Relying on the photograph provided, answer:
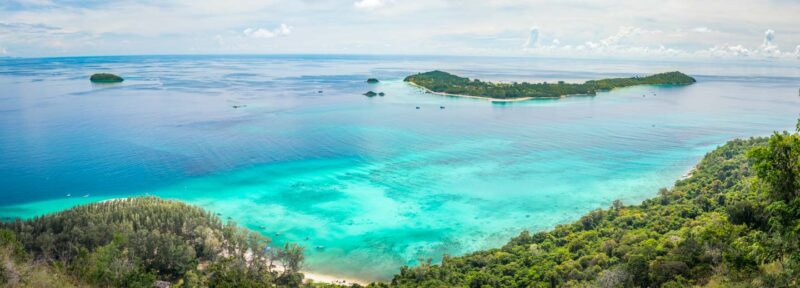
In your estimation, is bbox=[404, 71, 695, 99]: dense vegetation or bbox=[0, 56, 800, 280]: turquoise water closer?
bbox=[0, 56, 800, 280]: turquoise water

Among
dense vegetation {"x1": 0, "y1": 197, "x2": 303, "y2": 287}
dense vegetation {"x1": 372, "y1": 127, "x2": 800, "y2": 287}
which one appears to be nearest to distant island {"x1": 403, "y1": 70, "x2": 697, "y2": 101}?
dense vegetation {"x1": 372, "y1": 127, "x2": 800, "y2": 287}

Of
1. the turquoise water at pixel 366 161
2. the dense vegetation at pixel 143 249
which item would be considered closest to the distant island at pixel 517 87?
the turquoise water at pixel 366 161

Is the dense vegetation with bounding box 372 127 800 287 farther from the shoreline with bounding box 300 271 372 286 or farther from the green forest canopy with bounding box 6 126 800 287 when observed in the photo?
the shoreline with bounding box 300 271 372 286

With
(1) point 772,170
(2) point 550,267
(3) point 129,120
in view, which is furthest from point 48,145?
(1) point 772,170

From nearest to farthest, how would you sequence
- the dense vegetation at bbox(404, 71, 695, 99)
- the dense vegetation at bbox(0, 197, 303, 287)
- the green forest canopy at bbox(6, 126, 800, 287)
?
1. the green forest canopy at bbox(6, 126, 800, 287)
2. the dense vegetation at bbox(0, 197, 303, 287)
3. the dense vegetation at bbox(404, 71, 695, 99)

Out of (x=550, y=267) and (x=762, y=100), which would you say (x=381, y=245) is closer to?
(x=550, y=267)

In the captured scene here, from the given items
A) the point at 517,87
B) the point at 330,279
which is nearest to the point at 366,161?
the point at 330,279

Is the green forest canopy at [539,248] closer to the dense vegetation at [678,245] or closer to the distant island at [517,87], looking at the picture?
the dense vegetation at [678,245]
